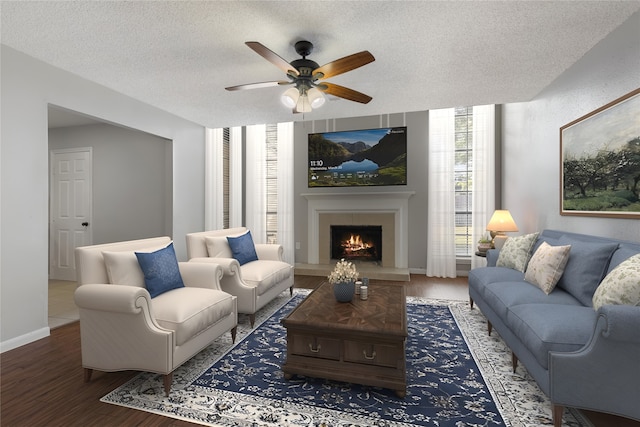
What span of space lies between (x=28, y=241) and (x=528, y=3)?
4.59 m

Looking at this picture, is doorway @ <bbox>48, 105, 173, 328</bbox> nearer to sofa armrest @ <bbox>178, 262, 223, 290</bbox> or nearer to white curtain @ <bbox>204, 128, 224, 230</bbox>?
white curtain @ <bbox>204, 128, 224, 230</bbox>

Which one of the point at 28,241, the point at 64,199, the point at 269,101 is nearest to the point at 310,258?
the point at 269,101

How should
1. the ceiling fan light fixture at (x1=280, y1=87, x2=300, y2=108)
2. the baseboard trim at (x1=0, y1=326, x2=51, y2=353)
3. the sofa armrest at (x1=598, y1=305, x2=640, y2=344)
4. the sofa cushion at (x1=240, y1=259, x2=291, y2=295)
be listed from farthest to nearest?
the sofa cushion at (x1=240, y1=259, x2=291, y2=295) < the ceiling fan light fixture at (x1=280, y1=87, x2=300, y2=108) < the baseboard trim at (x1=0, y1=326, x2=51, y2=353) < the sofa armrest at (x1=598, y1=305, x2=640, y2=344)

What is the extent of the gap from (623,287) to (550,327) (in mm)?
434

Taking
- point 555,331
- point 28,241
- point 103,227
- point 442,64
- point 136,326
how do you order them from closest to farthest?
1. point 555,331
2. point 136,326
3. point 28,241
4. point 442,64
5. point 103,227

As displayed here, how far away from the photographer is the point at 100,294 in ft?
6.41

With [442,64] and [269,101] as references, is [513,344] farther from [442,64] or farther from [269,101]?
[269,101]

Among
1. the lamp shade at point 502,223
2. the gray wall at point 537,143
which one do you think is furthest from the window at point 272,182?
the lamp shade at point 502,223

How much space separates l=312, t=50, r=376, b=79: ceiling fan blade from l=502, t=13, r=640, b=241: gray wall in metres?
1.98

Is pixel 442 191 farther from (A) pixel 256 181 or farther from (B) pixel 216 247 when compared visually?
(B) pixel 216 247

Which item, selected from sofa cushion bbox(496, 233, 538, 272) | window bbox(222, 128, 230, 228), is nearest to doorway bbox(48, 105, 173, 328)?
window bbox(222, 128, 230, 228)

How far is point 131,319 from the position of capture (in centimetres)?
193

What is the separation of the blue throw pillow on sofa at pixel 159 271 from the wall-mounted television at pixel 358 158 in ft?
11.6

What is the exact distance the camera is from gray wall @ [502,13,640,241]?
2391mm
